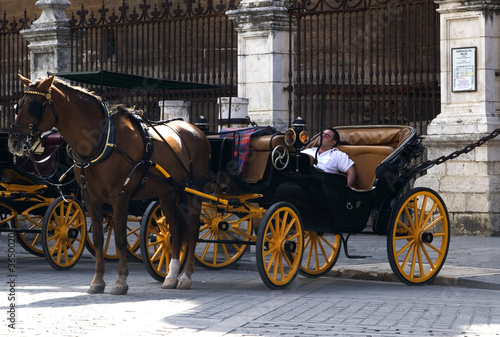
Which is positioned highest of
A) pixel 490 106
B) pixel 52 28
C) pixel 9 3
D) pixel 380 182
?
pixel 9 3

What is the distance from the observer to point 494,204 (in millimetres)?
14148

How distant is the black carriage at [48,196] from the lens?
11258 millimetres

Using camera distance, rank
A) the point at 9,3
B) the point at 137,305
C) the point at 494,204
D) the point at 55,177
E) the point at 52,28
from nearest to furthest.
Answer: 1. the point at 137,305
2. the point at 55,177
3. the point at 494,204
4. the point at 52,28
5. the point at 9,3

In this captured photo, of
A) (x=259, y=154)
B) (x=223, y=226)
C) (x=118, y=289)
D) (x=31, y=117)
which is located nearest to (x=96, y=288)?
(x=118, y=289)

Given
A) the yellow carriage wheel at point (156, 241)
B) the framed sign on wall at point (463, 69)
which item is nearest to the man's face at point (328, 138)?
the yellow carriage wheel at point (156, 241)

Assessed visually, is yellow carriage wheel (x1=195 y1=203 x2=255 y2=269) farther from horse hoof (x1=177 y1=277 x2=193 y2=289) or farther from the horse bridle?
the horse bridle

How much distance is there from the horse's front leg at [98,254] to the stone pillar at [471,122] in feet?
21.4

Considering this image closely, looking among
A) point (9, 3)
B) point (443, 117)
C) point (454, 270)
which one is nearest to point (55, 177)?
point (454, 270)

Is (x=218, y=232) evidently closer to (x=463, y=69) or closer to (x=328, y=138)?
(x=328, y=138)

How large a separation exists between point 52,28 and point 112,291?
10.8 meters

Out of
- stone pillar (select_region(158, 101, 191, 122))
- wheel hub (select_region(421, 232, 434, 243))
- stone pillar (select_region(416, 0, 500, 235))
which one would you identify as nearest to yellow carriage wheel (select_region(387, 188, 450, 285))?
wheel hub (select_region(421, 232, 434, 243))

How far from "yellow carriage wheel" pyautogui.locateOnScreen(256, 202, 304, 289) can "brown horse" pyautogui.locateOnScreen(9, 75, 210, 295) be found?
77 centimetres

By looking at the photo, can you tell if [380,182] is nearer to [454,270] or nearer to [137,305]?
[454,270]

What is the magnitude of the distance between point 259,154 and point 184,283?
141 cm
